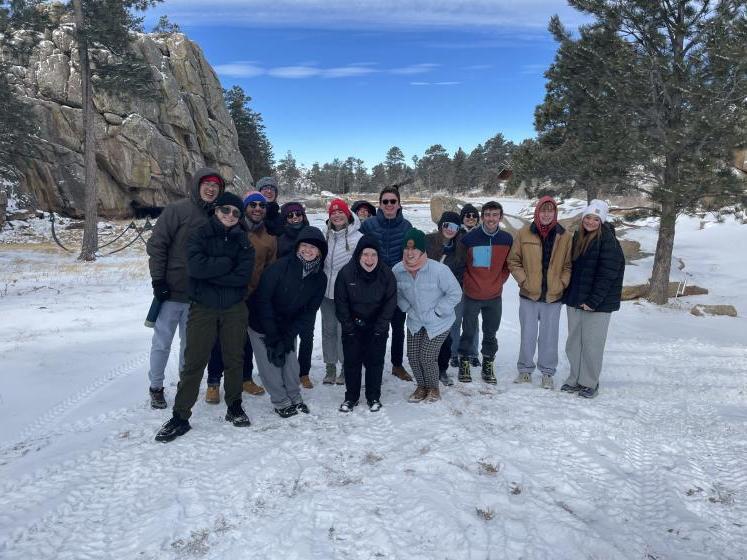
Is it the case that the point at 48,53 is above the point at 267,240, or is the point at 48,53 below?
above

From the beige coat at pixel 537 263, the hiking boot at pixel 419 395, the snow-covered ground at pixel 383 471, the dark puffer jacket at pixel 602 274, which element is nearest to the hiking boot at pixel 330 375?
the snow-covered ground at pixel 383 471

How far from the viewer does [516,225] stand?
15727 millimetres

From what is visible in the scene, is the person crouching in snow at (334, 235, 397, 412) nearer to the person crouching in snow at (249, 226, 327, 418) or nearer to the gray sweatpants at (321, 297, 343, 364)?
the person crouching in snow at (249, 226, 327, 418)

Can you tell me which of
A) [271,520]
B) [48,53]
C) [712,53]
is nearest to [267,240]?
[271,520]

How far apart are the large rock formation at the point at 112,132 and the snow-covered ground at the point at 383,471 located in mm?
18901

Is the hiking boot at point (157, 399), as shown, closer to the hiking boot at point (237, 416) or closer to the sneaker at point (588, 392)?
the hiking boot at point (237, 416)

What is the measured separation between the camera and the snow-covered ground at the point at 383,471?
2602 millimetres

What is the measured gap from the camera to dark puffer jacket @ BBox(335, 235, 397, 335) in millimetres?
4266

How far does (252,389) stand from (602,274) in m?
3.88

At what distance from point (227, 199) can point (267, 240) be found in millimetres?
887

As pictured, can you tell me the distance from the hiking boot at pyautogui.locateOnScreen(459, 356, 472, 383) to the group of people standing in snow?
0.5 inches

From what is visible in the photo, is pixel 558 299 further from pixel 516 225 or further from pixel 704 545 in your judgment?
pixel 516 225

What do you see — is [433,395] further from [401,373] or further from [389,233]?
[389,233]

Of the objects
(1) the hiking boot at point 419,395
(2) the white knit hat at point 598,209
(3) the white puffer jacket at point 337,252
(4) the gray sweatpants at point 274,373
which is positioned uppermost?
(2) the white knit hat at point 598,209
